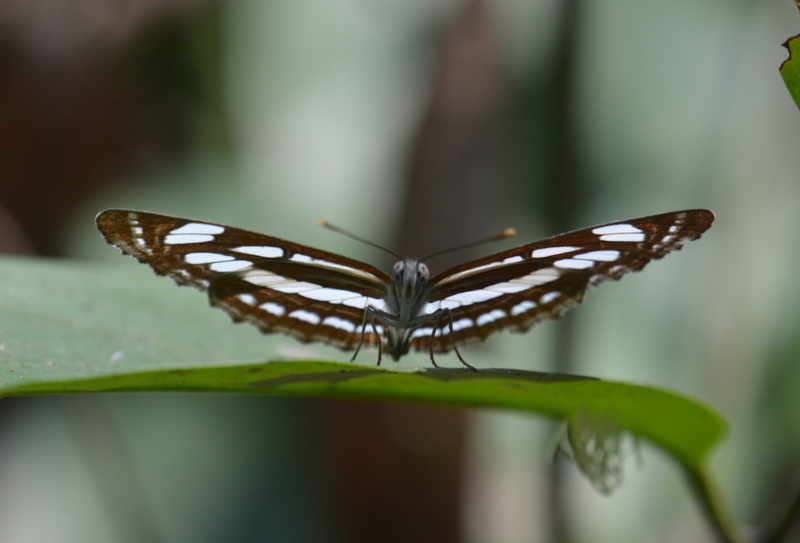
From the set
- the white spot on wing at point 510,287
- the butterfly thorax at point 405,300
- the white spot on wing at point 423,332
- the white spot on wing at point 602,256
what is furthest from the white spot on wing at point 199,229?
the white spot on wing at point 602,256

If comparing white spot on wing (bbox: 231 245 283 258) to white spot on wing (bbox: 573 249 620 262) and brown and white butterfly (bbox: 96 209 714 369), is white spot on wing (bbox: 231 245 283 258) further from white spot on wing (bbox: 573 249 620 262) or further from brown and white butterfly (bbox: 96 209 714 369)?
white spot on wing (bbox: 573 249 620 262)

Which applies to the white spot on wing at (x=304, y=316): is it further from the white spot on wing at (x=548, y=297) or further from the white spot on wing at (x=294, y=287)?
the white spot on wing at (x=548, y=297)

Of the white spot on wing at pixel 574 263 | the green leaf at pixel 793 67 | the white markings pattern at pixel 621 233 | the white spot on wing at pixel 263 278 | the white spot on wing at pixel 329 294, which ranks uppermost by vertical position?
the green leaf at pixel 793 67

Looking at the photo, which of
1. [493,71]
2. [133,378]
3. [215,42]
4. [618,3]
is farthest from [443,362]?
[215,42]

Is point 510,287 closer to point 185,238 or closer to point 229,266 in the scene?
point 229,266

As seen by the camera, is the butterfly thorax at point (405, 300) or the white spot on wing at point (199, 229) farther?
the butterfly thorax at point (405, 300)

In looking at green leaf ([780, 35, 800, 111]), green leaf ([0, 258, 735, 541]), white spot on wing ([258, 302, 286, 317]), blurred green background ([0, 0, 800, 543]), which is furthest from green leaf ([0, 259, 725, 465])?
green leaf ([780, 35, 800, 111])

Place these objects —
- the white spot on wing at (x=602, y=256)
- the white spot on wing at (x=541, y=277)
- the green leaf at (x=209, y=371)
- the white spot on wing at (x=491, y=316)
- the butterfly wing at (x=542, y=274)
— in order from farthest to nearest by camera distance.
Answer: the white spot on wing at (x=491, y=316) < the white spot on wing at (x=541, y=277) < the white spot on wing at (x=602, y=256) < the butterfly wing at (x=542, y=274) < the green leaf at (x=209, y=371)
